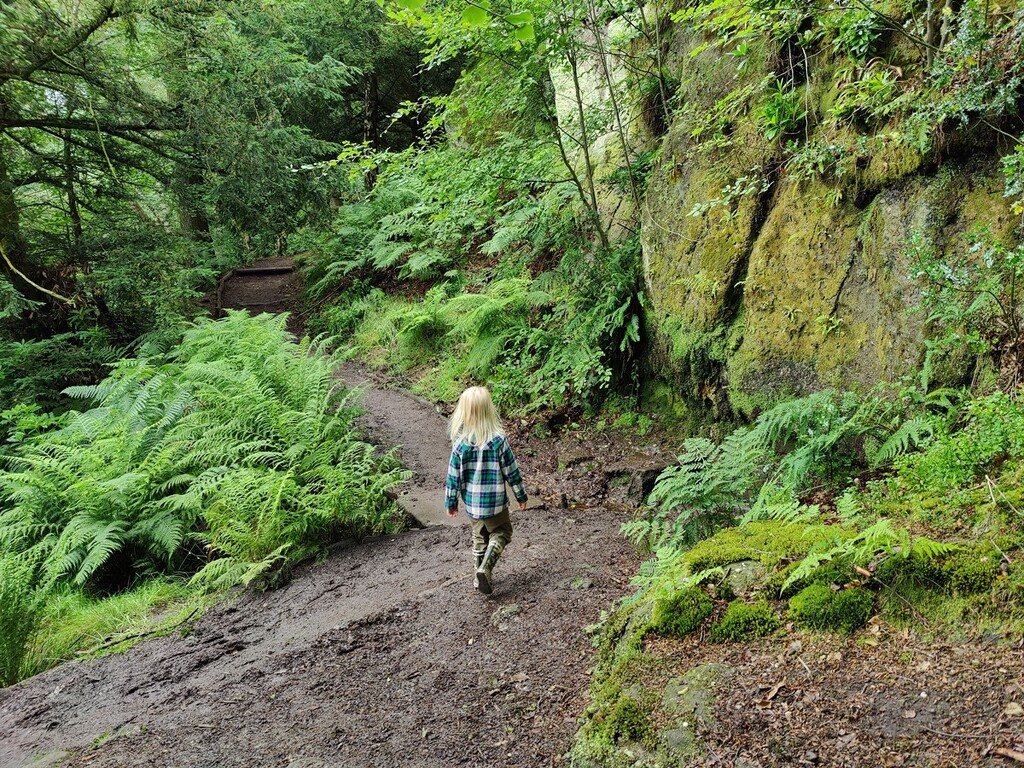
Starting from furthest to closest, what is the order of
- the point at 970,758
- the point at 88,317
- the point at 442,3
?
the point at 88,317, the point at 442,3, the point at 970,758

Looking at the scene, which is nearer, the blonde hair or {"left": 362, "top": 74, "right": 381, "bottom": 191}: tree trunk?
the blonde hair

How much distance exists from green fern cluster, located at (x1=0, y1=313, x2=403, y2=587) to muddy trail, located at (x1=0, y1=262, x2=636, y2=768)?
0.53 m

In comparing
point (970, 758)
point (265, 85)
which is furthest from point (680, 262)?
A: point (265, 85)

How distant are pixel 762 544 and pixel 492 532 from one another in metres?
2.05

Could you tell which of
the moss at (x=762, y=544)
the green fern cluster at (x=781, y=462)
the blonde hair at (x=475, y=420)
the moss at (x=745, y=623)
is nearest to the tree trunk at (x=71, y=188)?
the blonde hair at (x=475, y=420)

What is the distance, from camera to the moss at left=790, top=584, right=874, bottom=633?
2678 mm

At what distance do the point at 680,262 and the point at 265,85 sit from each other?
948 centimetres

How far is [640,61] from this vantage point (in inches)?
334

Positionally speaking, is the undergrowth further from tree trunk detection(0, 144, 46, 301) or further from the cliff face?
tree trunk detection(0, 144, 46, 301)

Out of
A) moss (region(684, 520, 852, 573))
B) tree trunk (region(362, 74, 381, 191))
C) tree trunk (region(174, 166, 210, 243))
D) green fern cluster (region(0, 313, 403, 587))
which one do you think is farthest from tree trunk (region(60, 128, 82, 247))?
moss (region(684, 520, 852, 573))

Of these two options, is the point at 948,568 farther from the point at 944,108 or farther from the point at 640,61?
the point at 640,61

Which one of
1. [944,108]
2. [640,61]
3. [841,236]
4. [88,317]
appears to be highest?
[640,61]

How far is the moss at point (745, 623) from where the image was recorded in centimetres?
289

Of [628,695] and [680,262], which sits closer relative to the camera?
[628,695]
